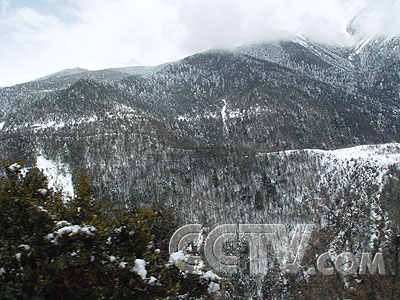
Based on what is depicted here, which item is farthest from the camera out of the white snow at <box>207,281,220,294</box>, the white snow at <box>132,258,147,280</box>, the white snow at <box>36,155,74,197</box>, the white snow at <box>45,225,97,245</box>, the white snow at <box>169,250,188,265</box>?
the white snow at <box>36,155,74,197</box>

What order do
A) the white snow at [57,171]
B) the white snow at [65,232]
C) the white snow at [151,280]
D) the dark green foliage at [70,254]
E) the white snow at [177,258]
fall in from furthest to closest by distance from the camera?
the white snow at [57,171] < the white snow at [177,258] < the white snow at [151,280] < the white snow at [65,232] < the dark green foliage at [70,254]

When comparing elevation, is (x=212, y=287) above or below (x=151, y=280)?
below

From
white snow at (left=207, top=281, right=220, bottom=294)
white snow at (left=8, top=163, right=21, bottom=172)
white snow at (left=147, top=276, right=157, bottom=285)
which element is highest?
white snow at (left=8, top=163, right=21, bottom=172)

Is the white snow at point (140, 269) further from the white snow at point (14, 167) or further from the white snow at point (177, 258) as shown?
the white snow at point (14, 167)

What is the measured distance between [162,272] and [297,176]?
16471 cm

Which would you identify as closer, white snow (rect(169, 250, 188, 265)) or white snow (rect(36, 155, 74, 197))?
white snow (rect(169, 250, 188, 265))

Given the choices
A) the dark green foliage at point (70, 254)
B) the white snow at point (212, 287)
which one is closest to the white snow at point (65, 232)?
the dark green foliage at point (70, 254)

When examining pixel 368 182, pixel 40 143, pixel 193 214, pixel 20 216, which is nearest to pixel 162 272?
pixel 20 216

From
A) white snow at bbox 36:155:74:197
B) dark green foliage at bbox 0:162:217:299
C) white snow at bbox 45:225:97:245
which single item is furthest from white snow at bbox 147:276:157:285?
white snow at bbox 36:155:74:197

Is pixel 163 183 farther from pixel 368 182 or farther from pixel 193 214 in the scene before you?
pixel 368 182

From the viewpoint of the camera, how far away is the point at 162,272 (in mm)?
7906

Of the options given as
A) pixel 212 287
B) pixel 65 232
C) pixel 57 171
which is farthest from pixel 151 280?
pixel 57 171

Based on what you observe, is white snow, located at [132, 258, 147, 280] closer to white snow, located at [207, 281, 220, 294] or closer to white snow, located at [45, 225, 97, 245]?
white snow, located at [45, 225, 97, 245]

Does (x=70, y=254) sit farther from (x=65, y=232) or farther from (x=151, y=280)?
(x=151, y=280)
